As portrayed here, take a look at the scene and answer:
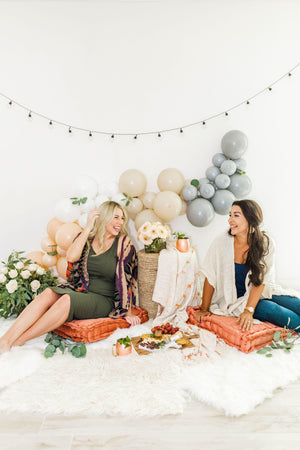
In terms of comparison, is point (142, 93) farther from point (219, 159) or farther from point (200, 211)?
point (200, 211)

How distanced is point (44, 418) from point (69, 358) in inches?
22.2

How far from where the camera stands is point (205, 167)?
11.9 ft

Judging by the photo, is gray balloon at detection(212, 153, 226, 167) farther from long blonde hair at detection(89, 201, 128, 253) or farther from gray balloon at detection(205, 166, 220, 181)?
long blonde hair at detection(89, 201, 128, 253)

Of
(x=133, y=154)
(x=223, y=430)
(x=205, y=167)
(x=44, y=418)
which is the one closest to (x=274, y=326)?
(x=223, y=430)

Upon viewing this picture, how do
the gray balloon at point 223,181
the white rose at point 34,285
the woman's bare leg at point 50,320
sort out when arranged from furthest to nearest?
the gray balloon at point 223,181
the white rose at point 34,285
the woman's bare leg at point 50,320

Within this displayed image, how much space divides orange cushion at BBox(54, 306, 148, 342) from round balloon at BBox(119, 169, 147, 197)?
1.26 meters

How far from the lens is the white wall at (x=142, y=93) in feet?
11.5

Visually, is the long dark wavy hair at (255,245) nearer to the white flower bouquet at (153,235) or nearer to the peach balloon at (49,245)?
the white flower bouquet at (153,235)

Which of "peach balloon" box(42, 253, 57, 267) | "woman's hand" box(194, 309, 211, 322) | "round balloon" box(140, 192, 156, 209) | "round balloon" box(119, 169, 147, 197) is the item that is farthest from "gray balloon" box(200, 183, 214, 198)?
"peach balloon" box(42, 253, 57, 267)

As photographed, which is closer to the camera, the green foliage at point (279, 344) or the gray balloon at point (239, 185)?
the green foliage at point (279, 344)

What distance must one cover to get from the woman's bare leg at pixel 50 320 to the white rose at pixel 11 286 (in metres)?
0.50

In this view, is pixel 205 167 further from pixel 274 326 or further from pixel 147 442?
pixel 147 442

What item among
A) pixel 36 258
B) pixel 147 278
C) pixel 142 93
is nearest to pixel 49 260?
pixel 36 258

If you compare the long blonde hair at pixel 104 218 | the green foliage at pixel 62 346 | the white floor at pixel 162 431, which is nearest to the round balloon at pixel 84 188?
the long blonde hair at pixel 104 218
